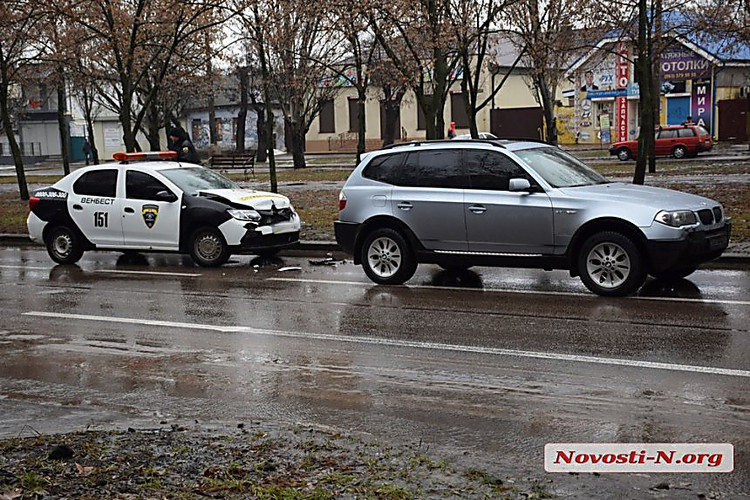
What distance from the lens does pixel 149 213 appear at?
15.6 metres

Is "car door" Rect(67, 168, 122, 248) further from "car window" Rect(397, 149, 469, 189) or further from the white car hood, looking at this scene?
"car window" Rect(397, 149, 469, 189)

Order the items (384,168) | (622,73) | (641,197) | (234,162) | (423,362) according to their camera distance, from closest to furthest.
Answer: (423,362), (641,197), (384,168), (234,162), (622,73)

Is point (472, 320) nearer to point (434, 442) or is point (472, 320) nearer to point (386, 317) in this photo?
point (386, 317)

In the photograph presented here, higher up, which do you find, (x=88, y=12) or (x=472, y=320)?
(x=88, y=12)

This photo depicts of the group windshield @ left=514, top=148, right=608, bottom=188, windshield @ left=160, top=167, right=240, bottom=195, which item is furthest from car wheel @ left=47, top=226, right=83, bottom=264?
windshield @ left=514, top=148, right=608, bottom=188

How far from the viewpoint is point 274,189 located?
942 inches

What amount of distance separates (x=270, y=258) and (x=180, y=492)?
11375 millimetres

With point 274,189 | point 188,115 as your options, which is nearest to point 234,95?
point 188,115

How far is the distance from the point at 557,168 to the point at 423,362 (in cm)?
465

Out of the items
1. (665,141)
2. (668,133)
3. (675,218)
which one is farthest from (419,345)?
(668,133)

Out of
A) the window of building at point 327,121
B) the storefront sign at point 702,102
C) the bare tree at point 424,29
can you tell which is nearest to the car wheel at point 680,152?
the storefront sign at point 702,102

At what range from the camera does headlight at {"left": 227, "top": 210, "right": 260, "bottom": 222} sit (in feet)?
49.4

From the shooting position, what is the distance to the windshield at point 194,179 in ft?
51.3

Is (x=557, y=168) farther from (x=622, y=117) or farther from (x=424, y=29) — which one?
(x=622, y=117)
